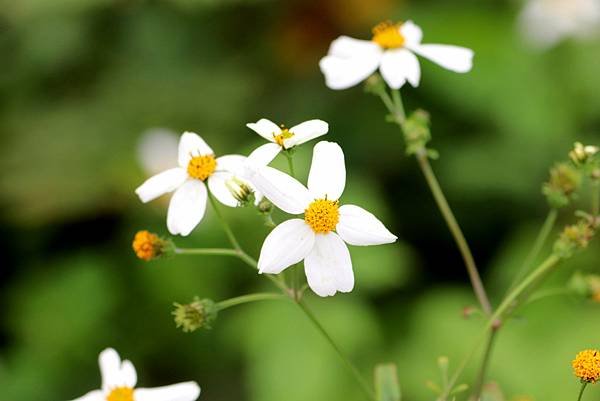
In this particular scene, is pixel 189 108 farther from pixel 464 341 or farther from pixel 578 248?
pixel 578 248

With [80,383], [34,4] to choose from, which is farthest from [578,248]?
[34,4]

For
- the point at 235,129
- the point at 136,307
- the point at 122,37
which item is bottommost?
the point at 136,307

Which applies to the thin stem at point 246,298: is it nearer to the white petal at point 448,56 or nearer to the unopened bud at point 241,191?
the unopened bud at point 241,191

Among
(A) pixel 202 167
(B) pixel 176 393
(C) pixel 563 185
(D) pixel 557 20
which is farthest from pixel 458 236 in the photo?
(D) pixel 557 20

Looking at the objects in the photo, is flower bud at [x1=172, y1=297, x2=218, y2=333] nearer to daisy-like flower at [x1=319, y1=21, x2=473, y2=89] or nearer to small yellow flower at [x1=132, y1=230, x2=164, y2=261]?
small yellow flower at [x1=132, y1=230, x2=164, y2=261]

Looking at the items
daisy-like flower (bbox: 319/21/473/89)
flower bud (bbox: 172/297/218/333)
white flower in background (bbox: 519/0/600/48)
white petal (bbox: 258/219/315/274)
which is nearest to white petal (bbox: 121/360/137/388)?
flower bud (bbox: 172/297/218/333)

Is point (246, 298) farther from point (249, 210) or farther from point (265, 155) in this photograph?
point (249, 210)
